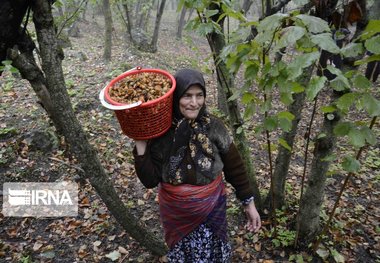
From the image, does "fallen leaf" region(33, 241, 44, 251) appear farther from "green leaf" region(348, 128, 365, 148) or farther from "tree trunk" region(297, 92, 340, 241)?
"green leaf" region(348, 128, 365, 148)

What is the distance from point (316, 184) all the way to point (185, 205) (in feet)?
5.06

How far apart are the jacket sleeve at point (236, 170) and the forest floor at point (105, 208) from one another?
1.23 m

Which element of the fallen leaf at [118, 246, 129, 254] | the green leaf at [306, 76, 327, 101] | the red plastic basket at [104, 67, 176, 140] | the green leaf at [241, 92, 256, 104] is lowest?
the fallen leaf at [118, 246, 129, 254]

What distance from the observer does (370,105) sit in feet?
5.17

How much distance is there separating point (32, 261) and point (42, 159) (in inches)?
80.7

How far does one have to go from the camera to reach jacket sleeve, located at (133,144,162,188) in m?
2.38

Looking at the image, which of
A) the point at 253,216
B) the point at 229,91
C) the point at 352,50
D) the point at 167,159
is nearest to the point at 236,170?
the point at 253,216

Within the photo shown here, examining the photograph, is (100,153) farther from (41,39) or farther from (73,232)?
(41,39)

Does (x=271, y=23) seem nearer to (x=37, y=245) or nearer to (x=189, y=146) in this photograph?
(x=189, y=146)

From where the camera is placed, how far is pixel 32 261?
3.57 metres

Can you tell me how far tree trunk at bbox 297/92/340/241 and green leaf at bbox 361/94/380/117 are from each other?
1006mm

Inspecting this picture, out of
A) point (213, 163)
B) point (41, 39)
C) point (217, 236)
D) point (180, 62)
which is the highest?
point (41, 39)

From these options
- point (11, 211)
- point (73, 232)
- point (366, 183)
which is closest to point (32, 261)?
point (73, 232)

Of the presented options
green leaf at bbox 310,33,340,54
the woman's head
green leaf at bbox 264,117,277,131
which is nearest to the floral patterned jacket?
the woman's head
